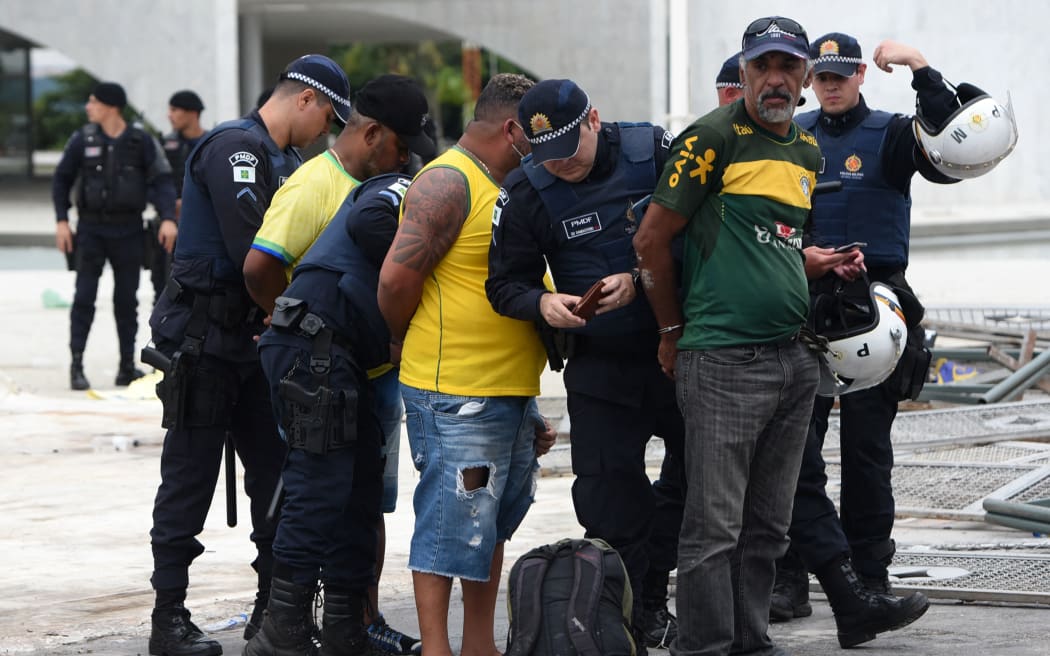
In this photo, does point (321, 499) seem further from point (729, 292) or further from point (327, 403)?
point (729, 292)

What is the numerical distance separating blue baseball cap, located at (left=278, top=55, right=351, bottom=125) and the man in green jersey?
1.31 metres

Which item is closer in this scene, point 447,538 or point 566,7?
point 447,538

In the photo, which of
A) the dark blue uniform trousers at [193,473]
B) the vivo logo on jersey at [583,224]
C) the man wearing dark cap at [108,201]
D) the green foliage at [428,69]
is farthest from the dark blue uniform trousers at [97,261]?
the green foliage at [428,69]

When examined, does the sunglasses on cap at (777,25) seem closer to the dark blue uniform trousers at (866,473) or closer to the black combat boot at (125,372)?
the dark blue uniform trousers at (866,473)

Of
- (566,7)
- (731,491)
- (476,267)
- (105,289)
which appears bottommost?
(105,289)

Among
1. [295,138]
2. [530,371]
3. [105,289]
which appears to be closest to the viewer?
[530,371]

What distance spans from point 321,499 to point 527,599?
0.69m

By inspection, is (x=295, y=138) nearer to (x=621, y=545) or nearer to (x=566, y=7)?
(x=621, y=545)

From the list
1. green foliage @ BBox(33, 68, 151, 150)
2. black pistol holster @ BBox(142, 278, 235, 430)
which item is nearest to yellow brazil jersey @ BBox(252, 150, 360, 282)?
black pistol holster @ BBox(142, 278, 235, 430)

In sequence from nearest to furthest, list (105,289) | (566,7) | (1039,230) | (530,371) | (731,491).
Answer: (731,491), (530,371), (105,289), (1039,230), (566,7)

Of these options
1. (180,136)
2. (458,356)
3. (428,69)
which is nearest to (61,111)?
(428,69)

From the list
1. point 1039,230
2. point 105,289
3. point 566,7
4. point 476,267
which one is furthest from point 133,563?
point 566,7

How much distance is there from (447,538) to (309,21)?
86.9 ft

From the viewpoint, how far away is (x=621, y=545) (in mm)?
4500
